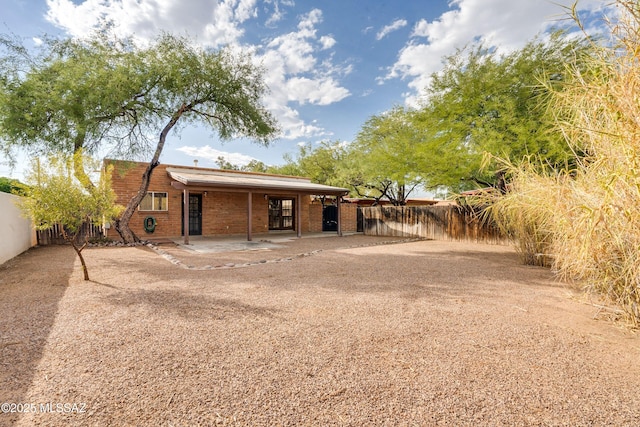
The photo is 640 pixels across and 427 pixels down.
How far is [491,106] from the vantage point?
8727mm

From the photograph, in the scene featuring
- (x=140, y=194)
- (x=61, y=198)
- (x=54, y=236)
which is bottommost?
(x=54, y=236)

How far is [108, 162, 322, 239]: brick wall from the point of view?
1230 centimetres

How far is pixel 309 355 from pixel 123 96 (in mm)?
10805

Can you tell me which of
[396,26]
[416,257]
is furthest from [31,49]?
[416,257]

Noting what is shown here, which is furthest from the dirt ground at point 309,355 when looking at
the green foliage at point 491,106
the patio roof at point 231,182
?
the patio roof at point 231,182

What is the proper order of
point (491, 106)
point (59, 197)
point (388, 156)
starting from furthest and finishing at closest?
point (388, 156) → point (491, 106) → point (59, 197)

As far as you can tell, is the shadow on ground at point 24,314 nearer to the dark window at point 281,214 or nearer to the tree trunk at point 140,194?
the tree trunk at point 140,194

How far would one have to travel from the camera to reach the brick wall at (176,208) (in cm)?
1230

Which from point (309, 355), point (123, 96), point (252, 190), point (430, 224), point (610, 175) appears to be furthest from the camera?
point (430, 224)

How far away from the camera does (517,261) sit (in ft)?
26.5

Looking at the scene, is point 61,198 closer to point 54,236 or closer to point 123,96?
point 123,96

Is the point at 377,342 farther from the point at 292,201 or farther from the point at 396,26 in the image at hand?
the point at 292,201

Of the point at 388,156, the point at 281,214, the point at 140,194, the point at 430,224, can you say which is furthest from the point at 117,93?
the point at 430,224

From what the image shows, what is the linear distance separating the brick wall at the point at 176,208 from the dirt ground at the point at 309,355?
7.27 meters
